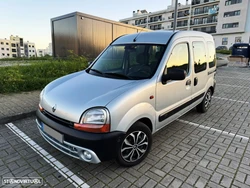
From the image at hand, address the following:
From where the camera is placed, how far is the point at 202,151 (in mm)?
2939

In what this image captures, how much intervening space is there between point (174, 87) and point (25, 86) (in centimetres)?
511

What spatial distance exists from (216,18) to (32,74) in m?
53.0

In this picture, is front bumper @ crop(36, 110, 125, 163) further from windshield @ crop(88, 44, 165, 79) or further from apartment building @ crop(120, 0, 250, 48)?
apartment building @ crop(120, 0, 250, 48)

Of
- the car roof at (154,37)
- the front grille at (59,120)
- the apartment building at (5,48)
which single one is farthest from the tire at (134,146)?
the apartment building at (5,48)

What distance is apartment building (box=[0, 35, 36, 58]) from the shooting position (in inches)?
3130

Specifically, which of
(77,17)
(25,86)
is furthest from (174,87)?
(77,17)

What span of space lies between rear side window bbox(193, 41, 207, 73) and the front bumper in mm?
2444

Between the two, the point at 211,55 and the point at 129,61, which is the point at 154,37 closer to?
the point at 129,61

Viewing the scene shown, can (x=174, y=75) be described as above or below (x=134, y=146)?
above

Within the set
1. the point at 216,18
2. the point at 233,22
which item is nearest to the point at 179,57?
the point at 233,22

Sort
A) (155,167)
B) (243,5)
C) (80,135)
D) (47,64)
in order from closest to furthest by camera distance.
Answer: (80,135)
(155,167)
(47,64)
(243,5)

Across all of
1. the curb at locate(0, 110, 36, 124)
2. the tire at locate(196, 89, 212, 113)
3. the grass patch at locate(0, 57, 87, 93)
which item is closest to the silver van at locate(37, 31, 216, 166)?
the tire at locate(196, 89, 212, 113)

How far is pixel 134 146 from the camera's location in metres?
2.47

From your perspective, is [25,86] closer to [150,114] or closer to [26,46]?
[150,114]
